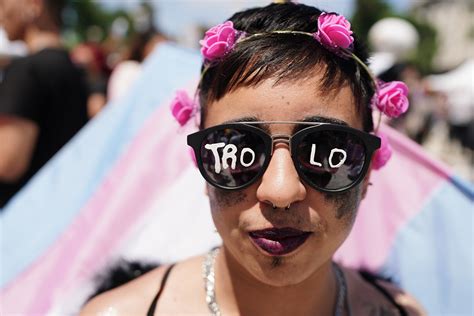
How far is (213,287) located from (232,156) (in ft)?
1.42

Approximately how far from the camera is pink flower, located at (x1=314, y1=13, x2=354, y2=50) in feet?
3.82

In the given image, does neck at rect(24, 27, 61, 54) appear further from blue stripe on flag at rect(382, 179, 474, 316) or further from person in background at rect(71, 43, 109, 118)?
blue stripe on flag at rect(382, 179, 474, 316)

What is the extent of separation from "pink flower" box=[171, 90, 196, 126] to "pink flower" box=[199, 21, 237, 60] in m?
0.23

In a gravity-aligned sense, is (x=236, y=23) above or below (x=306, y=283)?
above

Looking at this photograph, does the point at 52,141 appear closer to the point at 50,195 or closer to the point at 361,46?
the point at 50,195

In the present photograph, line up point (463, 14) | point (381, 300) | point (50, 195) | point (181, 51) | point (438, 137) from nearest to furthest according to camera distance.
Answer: point (381, 300)
point (50, 195)
point (181, 51)
point (438, 137)
point (463, 14)

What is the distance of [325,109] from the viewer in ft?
3.76

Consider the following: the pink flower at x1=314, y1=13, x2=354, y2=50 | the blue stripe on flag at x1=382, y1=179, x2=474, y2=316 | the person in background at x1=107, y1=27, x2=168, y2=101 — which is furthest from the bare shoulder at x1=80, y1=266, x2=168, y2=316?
the person in background at x1=107, y1=27, x2=168, y2=101

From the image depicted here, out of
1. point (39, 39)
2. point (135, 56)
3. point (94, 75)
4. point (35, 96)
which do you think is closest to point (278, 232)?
point (35, 96)

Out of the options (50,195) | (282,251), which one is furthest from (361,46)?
(50,195)

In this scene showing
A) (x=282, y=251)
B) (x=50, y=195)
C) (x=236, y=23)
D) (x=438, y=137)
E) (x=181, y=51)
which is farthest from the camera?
(x=438, y=137)

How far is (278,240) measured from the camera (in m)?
1.12

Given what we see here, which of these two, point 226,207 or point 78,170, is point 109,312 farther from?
point 78,170

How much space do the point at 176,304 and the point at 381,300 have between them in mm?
584
